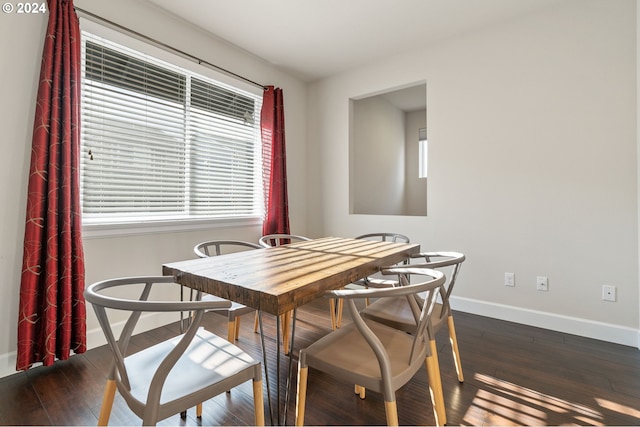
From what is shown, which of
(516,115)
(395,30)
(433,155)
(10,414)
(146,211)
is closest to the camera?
(10,414)

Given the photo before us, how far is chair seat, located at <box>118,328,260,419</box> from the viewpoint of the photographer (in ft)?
3.31

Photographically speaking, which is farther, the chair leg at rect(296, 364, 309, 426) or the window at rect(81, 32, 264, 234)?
the window at rect(81, 32, 264, 234)

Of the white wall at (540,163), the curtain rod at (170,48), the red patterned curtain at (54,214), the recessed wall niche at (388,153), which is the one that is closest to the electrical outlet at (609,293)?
the white wall at (540,163)

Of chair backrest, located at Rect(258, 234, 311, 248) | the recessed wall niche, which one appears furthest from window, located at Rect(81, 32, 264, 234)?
the recessed wall niche

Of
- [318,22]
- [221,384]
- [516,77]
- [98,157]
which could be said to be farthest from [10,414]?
[516,77]

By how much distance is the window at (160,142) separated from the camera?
2.24m

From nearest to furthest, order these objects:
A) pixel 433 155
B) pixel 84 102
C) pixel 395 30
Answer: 1. pixel 84 102
2. pixel 395 30
3. pixel 433 155

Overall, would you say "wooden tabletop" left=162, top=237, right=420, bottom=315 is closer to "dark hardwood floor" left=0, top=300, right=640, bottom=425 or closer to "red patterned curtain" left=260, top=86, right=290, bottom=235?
"dark hardwood floor" left=0, top=300, right=640, bottom=425

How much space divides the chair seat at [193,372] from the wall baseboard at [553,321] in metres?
2.41

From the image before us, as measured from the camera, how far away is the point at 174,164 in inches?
107

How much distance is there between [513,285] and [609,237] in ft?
2.46

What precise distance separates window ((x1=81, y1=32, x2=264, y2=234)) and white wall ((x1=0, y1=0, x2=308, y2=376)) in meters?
0.19

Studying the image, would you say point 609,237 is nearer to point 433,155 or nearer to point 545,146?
point 545,146

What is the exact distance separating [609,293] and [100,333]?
3682mm
